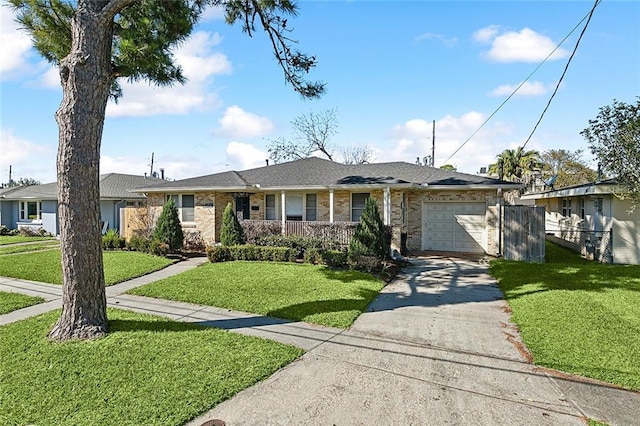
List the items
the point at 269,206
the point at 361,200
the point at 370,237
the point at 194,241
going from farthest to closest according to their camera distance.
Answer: the point at 269,206
the point at 194,241
the point at 361,200
the point at 370,237

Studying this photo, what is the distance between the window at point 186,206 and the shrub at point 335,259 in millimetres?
8034

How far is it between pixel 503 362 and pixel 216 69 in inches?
470

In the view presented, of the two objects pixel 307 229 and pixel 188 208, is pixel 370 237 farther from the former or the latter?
pixel 188 208

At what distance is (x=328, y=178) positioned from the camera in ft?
52.3

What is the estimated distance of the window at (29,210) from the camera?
24.6 meters

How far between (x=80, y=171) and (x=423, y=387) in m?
5.84

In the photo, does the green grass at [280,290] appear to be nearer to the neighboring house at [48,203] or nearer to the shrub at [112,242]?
the shrub at [112,242]

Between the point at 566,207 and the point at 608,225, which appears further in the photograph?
the point at 566,207

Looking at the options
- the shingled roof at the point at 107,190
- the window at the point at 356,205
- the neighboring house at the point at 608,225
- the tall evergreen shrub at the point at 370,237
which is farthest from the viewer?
the shingled roof at the point at 107,190

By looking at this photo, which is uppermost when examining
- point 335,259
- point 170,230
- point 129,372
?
point 170,230

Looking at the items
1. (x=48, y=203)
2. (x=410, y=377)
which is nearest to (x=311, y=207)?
(x=410, y=377)

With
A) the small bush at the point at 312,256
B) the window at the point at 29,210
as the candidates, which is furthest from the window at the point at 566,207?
the window at the point at 29,210

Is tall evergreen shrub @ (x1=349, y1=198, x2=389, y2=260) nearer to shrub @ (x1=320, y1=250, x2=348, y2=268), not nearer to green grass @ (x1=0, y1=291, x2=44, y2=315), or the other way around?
shrub @ (x1=320, y1=250, x2=348, y2=268)

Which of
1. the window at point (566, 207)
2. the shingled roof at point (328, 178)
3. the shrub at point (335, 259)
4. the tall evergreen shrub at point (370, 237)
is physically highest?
the shingled roof at point (328, 178)
